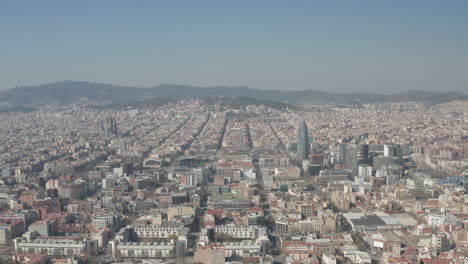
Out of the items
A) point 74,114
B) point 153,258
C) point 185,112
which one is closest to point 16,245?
point 153,258

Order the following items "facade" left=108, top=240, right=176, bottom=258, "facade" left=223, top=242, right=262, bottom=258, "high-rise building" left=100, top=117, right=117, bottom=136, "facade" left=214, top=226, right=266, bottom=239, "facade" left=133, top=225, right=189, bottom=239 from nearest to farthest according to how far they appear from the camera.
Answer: "facade" left=223, top=242, right=262, bottom=258 < "facade" left=108, top=240, right=176, bottom=258 < "facade" left=214, top=226, right=266, bottom=239 < "facade" left=133, top=225, right=189, bottom=239 < "high-rise building" left=100, top=117, right=117, bottom=136

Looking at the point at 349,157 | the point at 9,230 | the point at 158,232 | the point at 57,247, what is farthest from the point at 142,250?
the point at 349,157


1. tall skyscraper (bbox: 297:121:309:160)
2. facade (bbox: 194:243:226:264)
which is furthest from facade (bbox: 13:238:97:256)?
tall skyscraper (bbox: 297:121:309:160)

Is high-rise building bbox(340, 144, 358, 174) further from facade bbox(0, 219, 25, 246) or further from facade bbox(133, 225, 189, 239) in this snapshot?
facade bbox(0, 219, 25, 246)

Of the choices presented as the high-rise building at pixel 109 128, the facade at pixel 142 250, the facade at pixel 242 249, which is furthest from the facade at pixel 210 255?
the high-rise building at pixel 109 128

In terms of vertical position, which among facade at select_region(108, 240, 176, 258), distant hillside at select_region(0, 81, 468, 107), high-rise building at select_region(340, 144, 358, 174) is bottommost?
facade at select_region(108, 240, 176, 258)

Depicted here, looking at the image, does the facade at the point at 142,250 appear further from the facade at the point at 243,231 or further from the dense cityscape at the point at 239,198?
the facade at the point at 243,231

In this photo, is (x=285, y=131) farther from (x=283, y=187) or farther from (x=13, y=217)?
(x=13, y=217)
